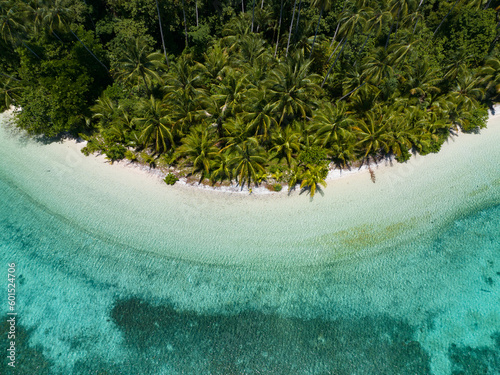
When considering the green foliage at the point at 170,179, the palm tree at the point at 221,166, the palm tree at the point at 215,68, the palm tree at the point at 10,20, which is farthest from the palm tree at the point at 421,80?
the palm tree at the point at 10,20

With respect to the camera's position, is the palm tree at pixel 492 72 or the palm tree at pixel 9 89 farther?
the palm tree at pixel 9 89

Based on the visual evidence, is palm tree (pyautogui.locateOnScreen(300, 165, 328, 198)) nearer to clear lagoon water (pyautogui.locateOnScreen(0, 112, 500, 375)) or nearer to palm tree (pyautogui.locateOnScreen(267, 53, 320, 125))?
clear lagoon water (pyautogui.locateOnScreen(0, 112, 500, 375))

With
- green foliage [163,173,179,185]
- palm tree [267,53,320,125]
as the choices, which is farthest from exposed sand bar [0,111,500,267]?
palm tree [267,53,320,125]

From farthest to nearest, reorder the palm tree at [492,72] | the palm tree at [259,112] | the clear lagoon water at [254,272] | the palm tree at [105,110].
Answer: the palm tree at [492,72]
the palm tree at [105,110]
the palm tree at [259,112]
the clear lagoon water at [254,272]

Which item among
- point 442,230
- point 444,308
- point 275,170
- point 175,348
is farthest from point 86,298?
point 442,230

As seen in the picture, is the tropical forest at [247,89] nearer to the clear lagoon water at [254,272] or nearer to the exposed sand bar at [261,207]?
the exposed sand bar at [261,207]

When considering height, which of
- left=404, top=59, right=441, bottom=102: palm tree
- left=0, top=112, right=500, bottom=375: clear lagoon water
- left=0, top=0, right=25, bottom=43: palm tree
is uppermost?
left=0, top=0, right=25, bottom=43: palm tree

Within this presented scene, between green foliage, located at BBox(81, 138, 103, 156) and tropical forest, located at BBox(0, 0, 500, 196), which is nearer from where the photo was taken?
tropical forest, located at BBox(0, 0, 500, 196)
